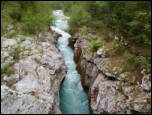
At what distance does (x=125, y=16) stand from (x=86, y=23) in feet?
30.8

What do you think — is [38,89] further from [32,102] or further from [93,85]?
[93,85]

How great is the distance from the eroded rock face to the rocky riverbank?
9.39 feet

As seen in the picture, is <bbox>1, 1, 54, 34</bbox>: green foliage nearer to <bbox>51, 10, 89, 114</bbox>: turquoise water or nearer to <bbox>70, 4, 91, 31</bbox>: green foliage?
<bbox>51, 10, 89, 114</bbox>: turquoise water

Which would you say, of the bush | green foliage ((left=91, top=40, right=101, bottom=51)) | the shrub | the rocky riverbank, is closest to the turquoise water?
the rocky riverbank

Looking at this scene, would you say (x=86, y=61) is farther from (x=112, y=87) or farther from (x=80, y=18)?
(x=80, y=18)

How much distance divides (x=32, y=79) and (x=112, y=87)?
6.25m

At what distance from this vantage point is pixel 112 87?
1883cm

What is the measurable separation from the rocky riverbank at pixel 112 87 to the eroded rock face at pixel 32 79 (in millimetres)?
2861

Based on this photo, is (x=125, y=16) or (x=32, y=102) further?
(x=125, y=16)

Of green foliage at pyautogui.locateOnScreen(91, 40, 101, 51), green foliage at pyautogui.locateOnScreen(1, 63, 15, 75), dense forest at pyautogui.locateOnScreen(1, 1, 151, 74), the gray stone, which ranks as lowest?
the gray stone

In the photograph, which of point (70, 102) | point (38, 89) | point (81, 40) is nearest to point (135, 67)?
point (70, 102)

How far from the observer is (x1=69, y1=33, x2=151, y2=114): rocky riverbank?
1711 centimetres

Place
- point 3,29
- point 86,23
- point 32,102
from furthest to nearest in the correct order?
point 86,23, point 3,29, point 32,102

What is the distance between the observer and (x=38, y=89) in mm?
18406
